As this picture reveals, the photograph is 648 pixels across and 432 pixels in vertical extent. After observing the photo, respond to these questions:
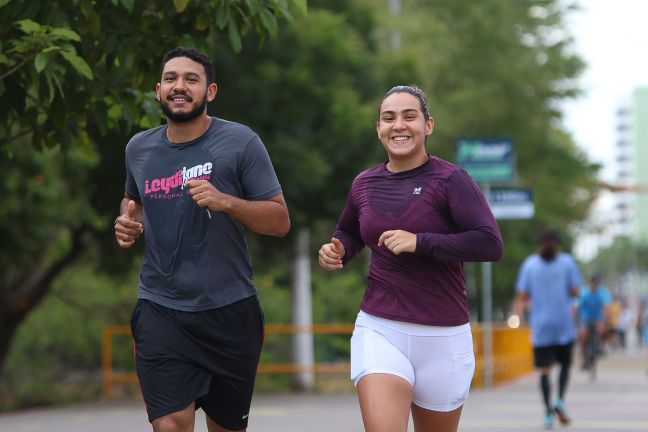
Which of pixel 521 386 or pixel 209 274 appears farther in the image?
pixel 521 386

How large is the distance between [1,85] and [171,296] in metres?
1.84

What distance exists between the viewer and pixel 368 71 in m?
21.5

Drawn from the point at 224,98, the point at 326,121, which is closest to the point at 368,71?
the point at 326,121

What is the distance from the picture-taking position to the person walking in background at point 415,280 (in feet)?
19.5

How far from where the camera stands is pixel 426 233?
5.87 metres

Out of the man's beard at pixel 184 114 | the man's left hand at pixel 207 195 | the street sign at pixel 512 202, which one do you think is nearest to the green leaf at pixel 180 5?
the man's beard at pixel 184 114

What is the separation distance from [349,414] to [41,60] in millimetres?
10310

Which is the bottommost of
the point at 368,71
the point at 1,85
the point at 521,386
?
the point at 521,386

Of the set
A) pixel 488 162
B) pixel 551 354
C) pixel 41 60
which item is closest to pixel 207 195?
pixel 41 60

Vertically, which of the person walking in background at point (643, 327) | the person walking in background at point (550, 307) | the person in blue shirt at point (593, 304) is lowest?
the person walking in background at point (643, 327)

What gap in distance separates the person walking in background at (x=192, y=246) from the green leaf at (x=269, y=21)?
119 cm

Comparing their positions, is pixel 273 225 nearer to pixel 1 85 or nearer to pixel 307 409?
pixel 1 85

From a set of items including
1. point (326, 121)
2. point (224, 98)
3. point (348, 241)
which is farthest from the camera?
point (326, 121)

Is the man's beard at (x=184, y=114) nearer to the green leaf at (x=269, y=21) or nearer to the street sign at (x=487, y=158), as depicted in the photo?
the green leaf at (x=269, y=21)
